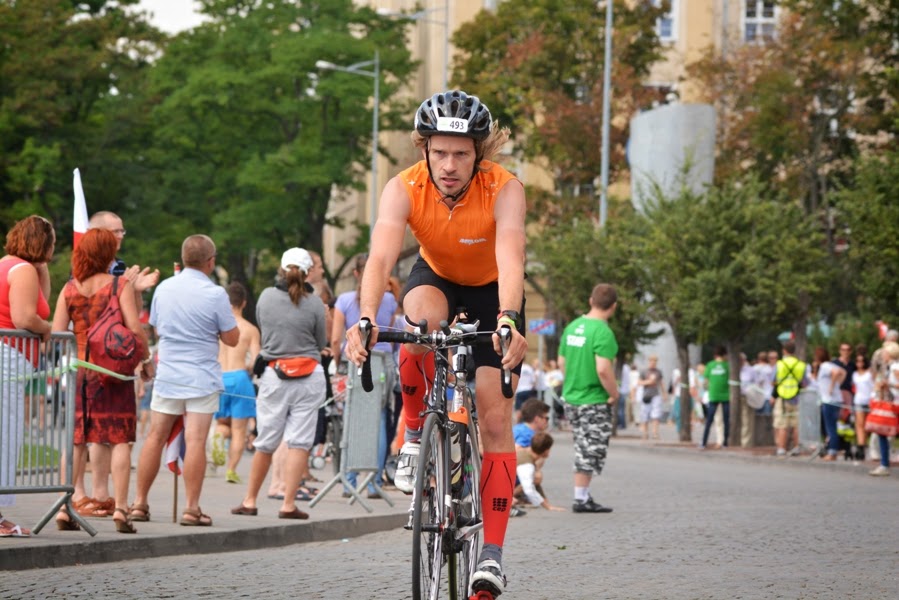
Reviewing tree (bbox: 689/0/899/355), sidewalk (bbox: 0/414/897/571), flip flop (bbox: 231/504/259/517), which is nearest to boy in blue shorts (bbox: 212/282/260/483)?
sidewalk (bbox: 0/414/897/571)

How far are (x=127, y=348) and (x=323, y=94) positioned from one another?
147 feet

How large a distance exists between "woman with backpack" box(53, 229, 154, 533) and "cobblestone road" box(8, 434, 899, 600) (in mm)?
1213

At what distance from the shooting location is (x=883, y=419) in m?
23.0

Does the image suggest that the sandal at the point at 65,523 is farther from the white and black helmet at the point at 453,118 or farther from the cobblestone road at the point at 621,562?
the white and black helmet at the point at 453,118

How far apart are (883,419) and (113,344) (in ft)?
46.7

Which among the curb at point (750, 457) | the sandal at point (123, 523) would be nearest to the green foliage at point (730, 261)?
the curb at point (750, 457)

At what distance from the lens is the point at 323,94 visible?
55469 mm

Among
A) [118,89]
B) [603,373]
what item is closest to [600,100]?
[118,89]

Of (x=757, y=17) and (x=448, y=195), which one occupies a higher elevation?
(x=757, y=17)

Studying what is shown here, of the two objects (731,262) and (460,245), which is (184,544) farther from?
(731,262)

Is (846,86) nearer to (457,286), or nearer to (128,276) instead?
(128,276)

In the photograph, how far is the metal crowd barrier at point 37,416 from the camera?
33.3 feet

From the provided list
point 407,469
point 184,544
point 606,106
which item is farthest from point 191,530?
point 606,106

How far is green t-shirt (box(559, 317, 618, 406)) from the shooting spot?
15367mm
